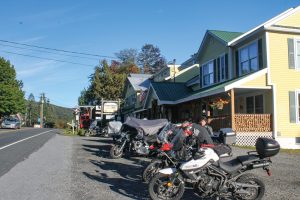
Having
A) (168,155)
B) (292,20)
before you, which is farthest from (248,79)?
(168,155)

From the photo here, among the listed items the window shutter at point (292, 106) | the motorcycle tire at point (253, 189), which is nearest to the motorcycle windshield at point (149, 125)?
the motorcycle tire at point (253, 189)

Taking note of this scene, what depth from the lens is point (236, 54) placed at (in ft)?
84.1

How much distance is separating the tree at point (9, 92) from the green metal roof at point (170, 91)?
43.9 meters

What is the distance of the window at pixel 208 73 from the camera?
28.9 meters

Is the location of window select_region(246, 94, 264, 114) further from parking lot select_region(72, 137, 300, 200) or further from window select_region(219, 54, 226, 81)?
parking lot select_region(72, 137, 300, 200)

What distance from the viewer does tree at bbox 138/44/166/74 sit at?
97938mm

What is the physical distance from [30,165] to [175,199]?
6816 mm

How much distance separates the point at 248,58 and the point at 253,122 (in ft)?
14.5

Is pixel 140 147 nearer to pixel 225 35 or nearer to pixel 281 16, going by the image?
pixel 281 16

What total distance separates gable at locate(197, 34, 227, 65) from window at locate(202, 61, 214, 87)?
0.44 metres

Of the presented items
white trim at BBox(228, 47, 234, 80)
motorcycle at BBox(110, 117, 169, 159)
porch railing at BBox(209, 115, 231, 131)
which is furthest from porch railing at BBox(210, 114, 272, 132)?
motorcycle at BBox(110, 117, 169, 159)

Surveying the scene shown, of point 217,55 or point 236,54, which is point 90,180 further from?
point 217,55

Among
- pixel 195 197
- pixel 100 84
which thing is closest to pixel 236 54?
pixel 195 197

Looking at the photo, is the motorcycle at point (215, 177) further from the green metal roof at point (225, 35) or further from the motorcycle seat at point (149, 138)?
the green metal roof at point (225, 35)
